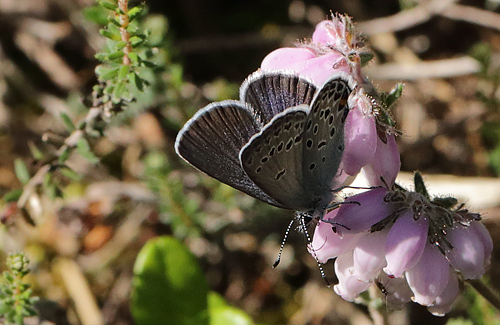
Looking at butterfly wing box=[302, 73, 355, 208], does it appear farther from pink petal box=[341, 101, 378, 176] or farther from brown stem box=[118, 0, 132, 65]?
brown stem box=[118, 0, 132, 65]

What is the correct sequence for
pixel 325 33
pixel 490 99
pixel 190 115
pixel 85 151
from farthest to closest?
pixel 490 99, pixel 190 115, pixel 85 151, pixel 325 33

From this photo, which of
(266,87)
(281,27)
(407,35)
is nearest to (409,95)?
(407,35)

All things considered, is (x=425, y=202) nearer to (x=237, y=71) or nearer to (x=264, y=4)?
(x=237, y=71)

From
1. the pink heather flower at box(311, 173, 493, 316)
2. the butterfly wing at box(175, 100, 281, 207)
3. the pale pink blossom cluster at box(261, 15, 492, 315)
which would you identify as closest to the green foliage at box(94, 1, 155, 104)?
the butterfly wing at box(175, 100, 281, 207)

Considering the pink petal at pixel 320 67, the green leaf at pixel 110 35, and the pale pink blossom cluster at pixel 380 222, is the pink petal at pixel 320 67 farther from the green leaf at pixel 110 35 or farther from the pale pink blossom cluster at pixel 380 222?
the green leaf at pixel 110 35

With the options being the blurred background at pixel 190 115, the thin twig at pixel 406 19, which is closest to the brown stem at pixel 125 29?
the blurred background at pixel 190 115

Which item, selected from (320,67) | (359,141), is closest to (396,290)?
(359,141)

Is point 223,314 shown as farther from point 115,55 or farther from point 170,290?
point 115,55
